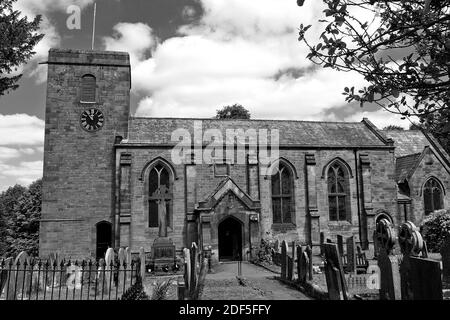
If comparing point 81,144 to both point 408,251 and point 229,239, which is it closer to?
point 229,239

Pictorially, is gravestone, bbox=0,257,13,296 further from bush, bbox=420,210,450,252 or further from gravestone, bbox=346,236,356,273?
bush, bbox=420,210,450,252

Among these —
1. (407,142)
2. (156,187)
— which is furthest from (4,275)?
(407,142)

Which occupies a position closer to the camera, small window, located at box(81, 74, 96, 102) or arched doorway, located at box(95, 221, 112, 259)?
arched doorway, located at box(95, 221, 112, 259)

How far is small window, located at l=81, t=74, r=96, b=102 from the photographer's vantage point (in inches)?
997

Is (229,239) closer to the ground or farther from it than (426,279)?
closer to the ground

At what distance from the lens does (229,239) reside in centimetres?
2431

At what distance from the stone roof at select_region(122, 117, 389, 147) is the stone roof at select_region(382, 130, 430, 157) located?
3517 millimetres

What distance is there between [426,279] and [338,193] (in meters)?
20.1

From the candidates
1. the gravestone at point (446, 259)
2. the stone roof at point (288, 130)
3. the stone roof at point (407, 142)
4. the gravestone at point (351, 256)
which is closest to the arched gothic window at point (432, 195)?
the stone roof at point (407, 142)

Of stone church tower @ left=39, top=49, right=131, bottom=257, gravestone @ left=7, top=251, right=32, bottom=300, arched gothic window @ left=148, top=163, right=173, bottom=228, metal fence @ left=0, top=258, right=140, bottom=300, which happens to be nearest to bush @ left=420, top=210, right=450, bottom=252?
arched gothic window @ left=148, top=163, right=173, bottom=228

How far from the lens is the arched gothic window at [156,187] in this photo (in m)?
23.6

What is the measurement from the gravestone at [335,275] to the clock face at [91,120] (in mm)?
18695

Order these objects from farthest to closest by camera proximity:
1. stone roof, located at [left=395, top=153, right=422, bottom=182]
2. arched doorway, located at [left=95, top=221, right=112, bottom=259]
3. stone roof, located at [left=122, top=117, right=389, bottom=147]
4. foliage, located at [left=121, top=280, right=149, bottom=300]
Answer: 1. stone roof, located at [left=395, top=153, right=422, bottom=182]
2. stone roof, located at [left=122, top=117, right=389, bottom=147]
3. arched doorway, located at [left=95, top=221, right=112, bottom=259]
4. foliage, located at [left=121, top=280, right=149, bottom=300]
